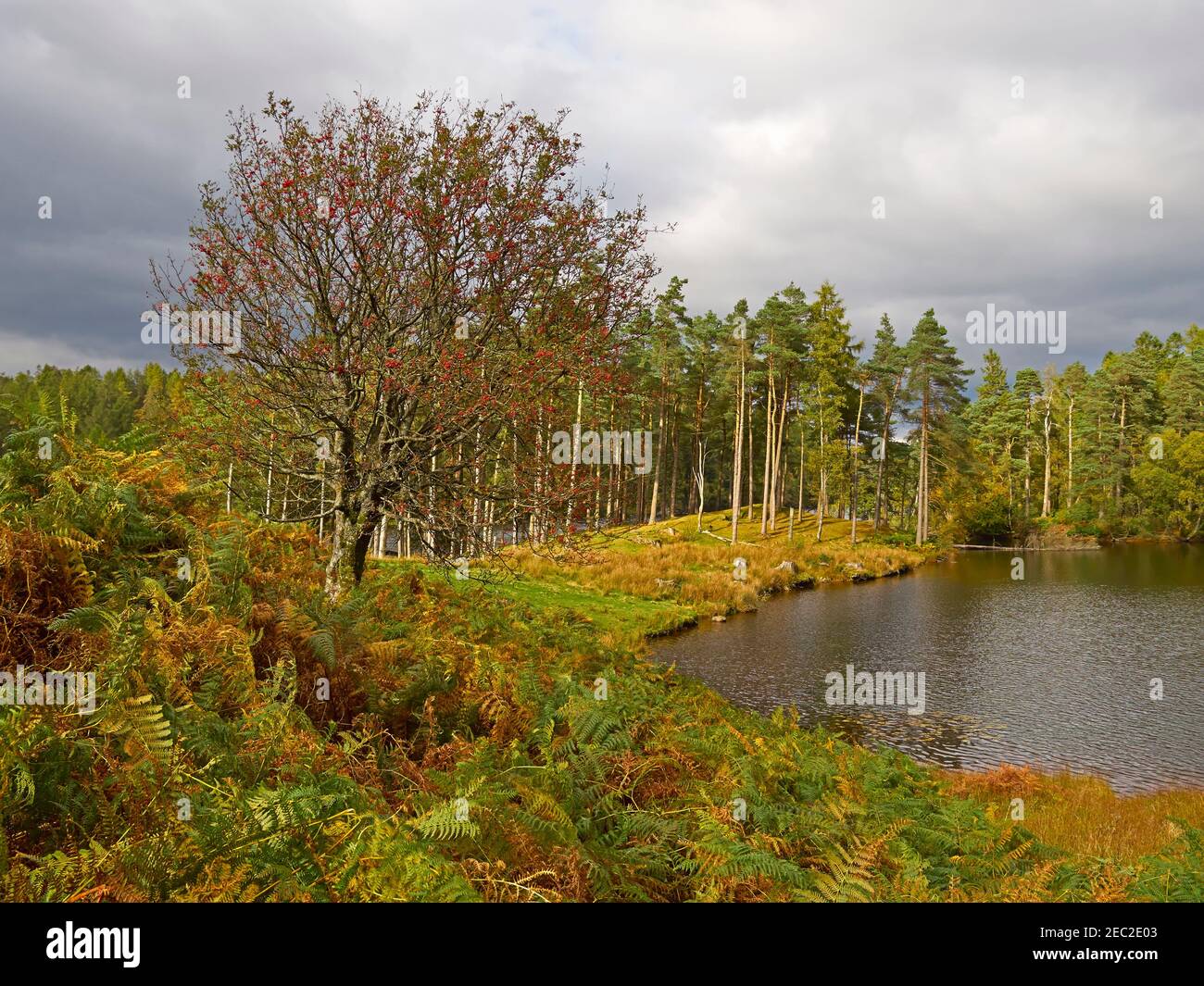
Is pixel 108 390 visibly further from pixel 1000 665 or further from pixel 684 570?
pixel 1000 665

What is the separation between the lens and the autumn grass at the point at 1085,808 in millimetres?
9758

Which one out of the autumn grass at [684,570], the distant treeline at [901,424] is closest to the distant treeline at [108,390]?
the distant treeline at [901,424]

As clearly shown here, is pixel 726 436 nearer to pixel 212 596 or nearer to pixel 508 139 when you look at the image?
pixel 508 139

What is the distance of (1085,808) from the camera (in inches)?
465

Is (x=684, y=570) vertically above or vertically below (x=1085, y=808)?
above

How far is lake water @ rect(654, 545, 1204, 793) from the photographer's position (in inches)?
609

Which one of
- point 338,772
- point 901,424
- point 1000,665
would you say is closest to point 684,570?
point 1000,665

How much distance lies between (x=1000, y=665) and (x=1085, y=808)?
451 inches

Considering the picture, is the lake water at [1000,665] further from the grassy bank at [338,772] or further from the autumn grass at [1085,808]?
the grassy bank at [338,772]

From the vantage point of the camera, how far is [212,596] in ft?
17.4

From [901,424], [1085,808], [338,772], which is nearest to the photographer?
[338,772]

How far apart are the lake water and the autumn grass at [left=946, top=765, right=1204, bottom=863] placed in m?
0.89
